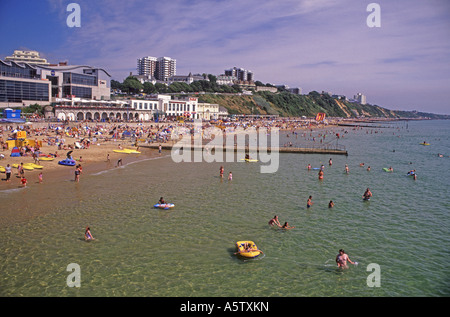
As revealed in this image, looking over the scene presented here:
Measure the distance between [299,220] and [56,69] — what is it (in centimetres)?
7719

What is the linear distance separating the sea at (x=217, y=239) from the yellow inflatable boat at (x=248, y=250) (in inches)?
11.3

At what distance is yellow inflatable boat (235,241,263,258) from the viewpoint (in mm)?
14516

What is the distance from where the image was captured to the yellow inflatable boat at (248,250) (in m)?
14.5

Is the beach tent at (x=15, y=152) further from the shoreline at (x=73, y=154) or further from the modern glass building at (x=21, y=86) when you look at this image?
the modern glass building at (x=21, y=86)

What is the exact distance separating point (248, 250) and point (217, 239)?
2.40 metres

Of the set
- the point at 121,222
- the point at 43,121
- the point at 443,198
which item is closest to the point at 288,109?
the point at 43,121

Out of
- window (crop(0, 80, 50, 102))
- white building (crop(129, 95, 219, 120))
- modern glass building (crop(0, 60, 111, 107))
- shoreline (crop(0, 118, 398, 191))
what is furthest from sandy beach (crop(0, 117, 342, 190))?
white building (crop(129, 95, 219, 120))

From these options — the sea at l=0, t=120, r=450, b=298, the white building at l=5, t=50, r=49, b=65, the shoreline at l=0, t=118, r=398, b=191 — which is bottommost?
the sea at l=0, t=120, r=450, b=298

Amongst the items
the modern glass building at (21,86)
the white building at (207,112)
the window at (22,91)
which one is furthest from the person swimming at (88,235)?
the white building at (207,112)

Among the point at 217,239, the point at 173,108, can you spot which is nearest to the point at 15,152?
the point at 217,239

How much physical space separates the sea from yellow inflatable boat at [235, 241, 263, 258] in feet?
0.94

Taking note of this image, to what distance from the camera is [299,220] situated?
64.9 feet

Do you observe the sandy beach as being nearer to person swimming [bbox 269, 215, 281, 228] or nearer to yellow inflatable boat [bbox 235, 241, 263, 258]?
person swimming [bbox 269, 215, 281, 228]

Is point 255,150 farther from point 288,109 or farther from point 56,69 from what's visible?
point 288,109
